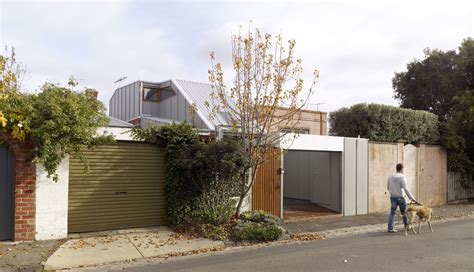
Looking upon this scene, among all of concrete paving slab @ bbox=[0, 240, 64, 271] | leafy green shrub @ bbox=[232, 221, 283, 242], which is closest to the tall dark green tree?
leafy green shrub @ bbox=[232, 221, 283, 242]

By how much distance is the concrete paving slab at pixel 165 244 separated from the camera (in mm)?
8695

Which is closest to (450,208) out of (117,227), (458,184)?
(458,184)

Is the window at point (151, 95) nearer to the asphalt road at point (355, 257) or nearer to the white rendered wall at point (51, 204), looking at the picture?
the white rendered wall at point (51, 204)

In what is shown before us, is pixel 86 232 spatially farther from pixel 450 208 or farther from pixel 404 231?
pixel 450 208

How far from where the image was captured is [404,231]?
11.0 metres

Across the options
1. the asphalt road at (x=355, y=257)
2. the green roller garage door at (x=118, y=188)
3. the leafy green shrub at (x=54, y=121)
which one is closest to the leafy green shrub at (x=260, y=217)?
the asphalt road at (x=355, y=257)

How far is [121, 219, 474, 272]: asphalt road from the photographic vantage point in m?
7.20

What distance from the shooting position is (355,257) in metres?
7.89

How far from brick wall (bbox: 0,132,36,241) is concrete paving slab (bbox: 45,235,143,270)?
0.91m

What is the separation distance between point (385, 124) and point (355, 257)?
910cm

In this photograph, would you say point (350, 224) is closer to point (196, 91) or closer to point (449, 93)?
point (196, 91)

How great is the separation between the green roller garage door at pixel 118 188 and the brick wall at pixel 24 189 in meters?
0.87

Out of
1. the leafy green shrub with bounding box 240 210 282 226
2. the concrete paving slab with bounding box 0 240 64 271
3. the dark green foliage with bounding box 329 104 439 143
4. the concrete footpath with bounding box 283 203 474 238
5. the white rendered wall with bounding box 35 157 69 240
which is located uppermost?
the dark green foliage with bounding box 329 104 439 143

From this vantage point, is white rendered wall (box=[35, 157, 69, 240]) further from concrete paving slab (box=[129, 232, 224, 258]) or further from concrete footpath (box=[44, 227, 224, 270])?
concrete paving slab (box=[129, 232, 224, 258])
